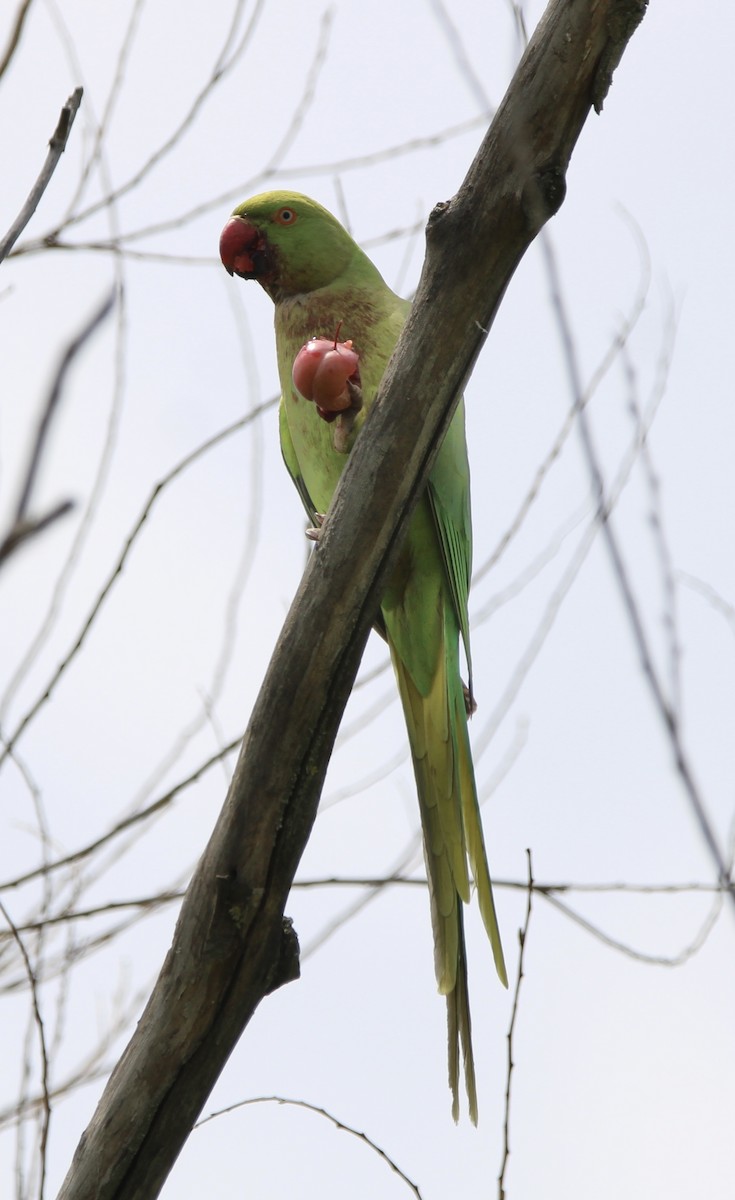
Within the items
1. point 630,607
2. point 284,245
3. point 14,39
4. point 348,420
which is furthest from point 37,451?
point 284,245

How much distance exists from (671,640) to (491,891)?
59.1 inches

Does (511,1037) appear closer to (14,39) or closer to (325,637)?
(325,637)

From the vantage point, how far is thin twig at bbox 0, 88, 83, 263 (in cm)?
177

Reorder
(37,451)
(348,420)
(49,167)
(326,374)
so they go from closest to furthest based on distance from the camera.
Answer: (37,451) → (49,167) → (326,374) → (348,420)

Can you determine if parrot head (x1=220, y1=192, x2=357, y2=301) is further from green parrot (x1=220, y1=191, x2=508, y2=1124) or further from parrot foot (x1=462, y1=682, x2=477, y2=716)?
parrot foot (x1=462, y1=682, x2=477, y2=716)

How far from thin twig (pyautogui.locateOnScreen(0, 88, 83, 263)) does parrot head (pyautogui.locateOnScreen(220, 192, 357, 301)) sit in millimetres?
1769

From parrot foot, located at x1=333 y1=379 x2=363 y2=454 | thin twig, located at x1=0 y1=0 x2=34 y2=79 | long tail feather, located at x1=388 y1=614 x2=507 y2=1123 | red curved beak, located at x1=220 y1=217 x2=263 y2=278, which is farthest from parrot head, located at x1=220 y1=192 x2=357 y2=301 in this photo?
thin twig, located at x1=0 y1=0 x2=34 y2=79

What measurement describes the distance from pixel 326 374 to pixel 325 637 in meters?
0.83

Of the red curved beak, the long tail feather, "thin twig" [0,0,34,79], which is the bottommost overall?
the long tail feather

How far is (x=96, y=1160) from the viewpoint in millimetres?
1979

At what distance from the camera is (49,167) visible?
1.85m

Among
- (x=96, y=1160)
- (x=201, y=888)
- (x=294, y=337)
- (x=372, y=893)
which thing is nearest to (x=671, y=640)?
(x=201, y=888)

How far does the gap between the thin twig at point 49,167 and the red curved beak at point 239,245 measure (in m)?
1.79

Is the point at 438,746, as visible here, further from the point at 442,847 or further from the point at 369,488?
the point at 369,488
